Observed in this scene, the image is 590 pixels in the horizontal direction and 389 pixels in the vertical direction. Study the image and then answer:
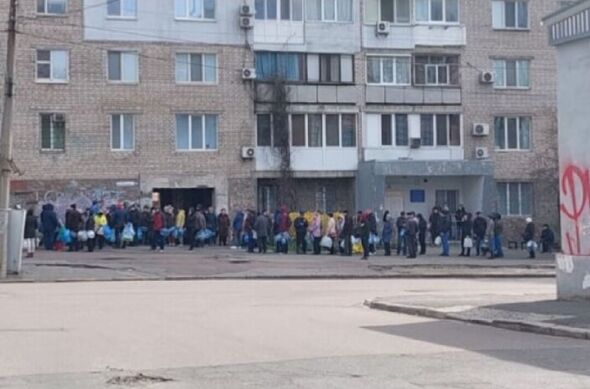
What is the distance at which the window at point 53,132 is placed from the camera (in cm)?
4425

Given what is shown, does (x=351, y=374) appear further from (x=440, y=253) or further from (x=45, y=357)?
(x=440, y=253)

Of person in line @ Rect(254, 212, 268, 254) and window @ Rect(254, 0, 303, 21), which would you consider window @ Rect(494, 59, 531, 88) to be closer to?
window @ Rect(254, 0, 303, 21)

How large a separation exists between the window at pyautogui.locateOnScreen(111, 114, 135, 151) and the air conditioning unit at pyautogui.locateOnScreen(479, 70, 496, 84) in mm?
15901

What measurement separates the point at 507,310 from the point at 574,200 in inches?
107

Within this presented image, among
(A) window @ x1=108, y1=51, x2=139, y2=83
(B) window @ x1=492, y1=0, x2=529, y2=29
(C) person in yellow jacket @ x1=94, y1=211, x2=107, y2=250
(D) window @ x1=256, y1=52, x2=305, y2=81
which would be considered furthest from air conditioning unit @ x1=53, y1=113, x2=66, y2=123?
(B) window @ x1=492, y1=0, x2=529, y2=29

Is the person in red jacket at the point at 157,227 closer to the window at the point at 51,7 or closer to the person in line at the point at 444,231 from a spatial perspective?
the window at the point at 51,7

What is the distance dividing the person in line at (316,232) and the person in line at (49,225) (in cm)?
912

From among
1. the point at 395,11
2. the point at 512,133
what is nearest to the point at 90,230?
the point at 395,11

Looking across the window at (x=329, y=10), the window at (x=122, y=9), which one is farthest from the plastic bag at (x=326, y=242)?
the window at (x=122, y=9)

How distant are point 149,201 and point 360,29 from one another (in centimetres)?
1206

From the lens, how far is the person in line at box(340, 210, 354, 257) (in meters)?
39.7

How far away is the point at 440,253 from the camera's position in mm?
42781

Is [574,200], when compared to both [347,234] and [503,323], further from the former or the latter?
[347,234]

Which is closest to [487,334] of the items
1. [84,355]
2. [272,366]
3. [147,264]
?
[272,366]
